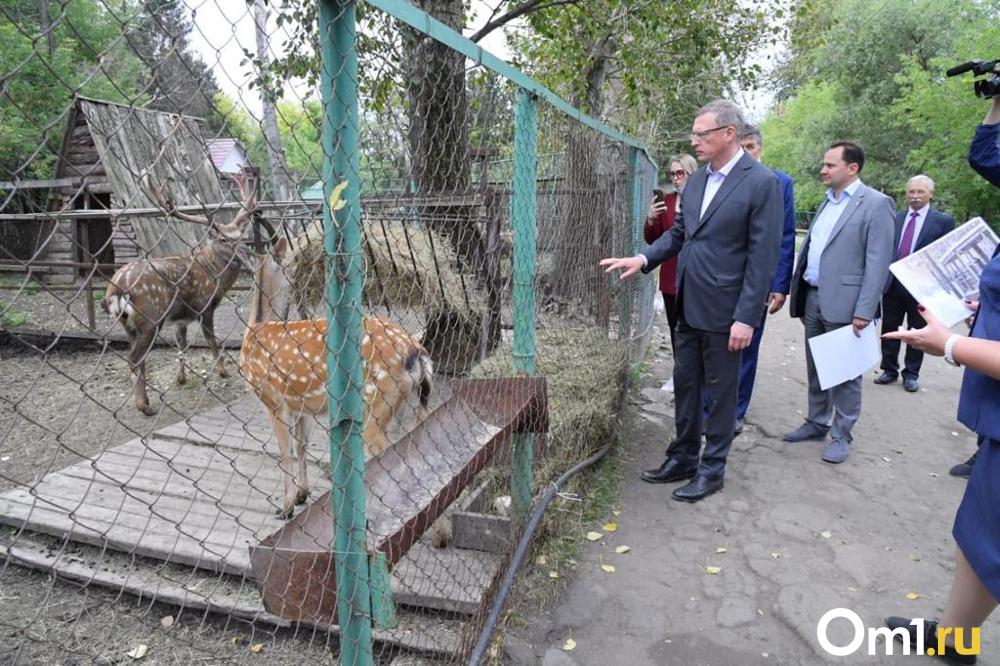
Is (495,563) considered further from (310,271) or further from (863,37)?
(863,37)

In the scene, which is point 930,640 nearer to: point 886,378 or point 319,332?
point 319,332

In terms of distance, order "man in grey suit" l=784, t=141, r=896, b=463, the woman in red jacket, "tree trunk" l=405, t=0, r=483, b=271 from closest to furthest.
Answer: "tree trunk" l=405, t=0, r=483, b=271
"man in grey suit" l=784, t=141, r=896, b=463
the woman in red jacket

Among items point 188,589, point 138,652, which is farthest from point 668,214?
point 138,652

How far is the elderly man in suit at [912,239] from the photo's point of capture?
6312mm

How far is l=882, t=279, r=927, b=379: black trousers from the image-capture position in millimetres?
6406

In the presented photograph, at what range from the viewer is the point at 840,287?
459 cm

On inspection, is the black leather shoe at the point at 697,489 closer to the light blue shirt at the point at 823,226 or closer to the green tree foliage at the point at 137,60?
the light blue shirt at the point at 823,226

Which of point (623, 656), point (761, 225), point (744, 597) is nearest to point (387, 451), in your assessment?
point (623, 656)

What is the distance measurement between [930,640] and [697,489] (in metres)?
1.57

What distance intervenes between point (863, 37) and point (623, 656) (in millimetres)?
24902

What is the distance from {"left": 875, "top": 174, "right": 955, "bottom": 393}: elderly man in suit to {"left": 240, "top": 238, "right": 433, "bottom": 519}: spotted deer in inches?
196

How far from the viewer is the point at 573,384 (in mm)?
4527

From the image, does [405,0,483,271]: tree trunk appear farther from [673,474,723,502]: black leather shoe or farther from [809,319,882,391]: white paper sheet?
[809,319,882,391]: white paper sheet

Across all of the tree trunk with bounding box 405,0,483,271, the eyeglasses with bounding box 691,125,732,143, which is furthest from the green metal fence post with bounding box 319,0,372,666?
the eyeglasses with bounding box 691,125,732,143
